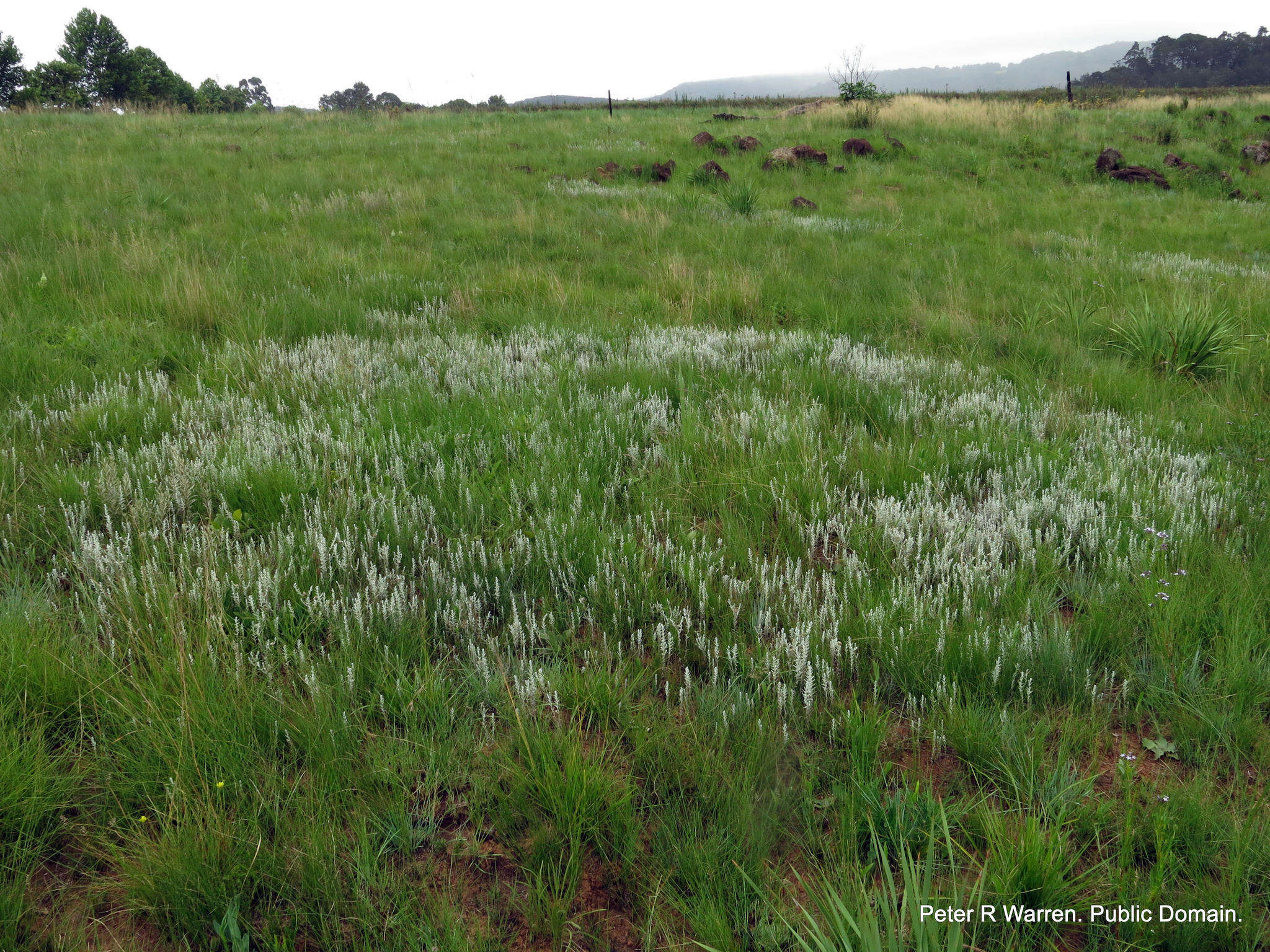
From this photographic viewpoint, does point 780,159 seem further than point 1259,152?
No

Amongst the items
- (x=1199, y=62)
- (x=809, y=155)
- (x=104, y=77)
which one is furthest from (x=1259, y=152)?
(x=1199, y=62)

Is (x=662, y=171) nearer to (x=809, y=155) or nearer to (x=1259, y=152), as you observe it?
(x=809, y=155)

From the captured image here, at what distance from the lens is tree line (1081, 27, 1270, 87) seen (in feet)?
336

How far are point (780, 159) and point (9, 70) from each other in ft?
266

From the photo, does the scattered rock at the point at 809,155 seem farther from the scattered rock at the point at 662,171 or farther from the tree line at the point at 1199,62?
the tree line at the point at 1199,62

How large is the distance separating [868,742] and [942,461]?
231 centimetres

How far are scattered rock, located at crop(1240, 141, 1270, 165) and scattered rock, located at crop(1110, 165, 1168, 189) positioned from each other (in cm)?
429

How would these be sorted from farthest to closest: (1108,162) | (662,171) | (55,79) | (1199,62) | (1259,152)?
(1199,62) → (55,79) → (1259,152) → (1108,162) → (662,171)

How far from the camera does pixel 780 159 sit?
16453 mm

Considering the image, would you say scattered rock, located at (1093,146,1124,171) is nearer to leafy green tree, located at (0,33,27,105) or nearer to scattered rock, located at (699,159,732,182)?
scattered rock, located at (699,159,732,182)

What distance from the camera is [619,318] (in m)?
6.94

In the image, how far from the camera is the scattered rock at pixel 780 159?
16297 mm

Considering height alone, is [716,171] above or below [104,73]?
below

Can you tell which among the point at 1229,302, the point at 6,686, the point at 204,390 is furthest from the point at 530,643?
the point at 1229,302
